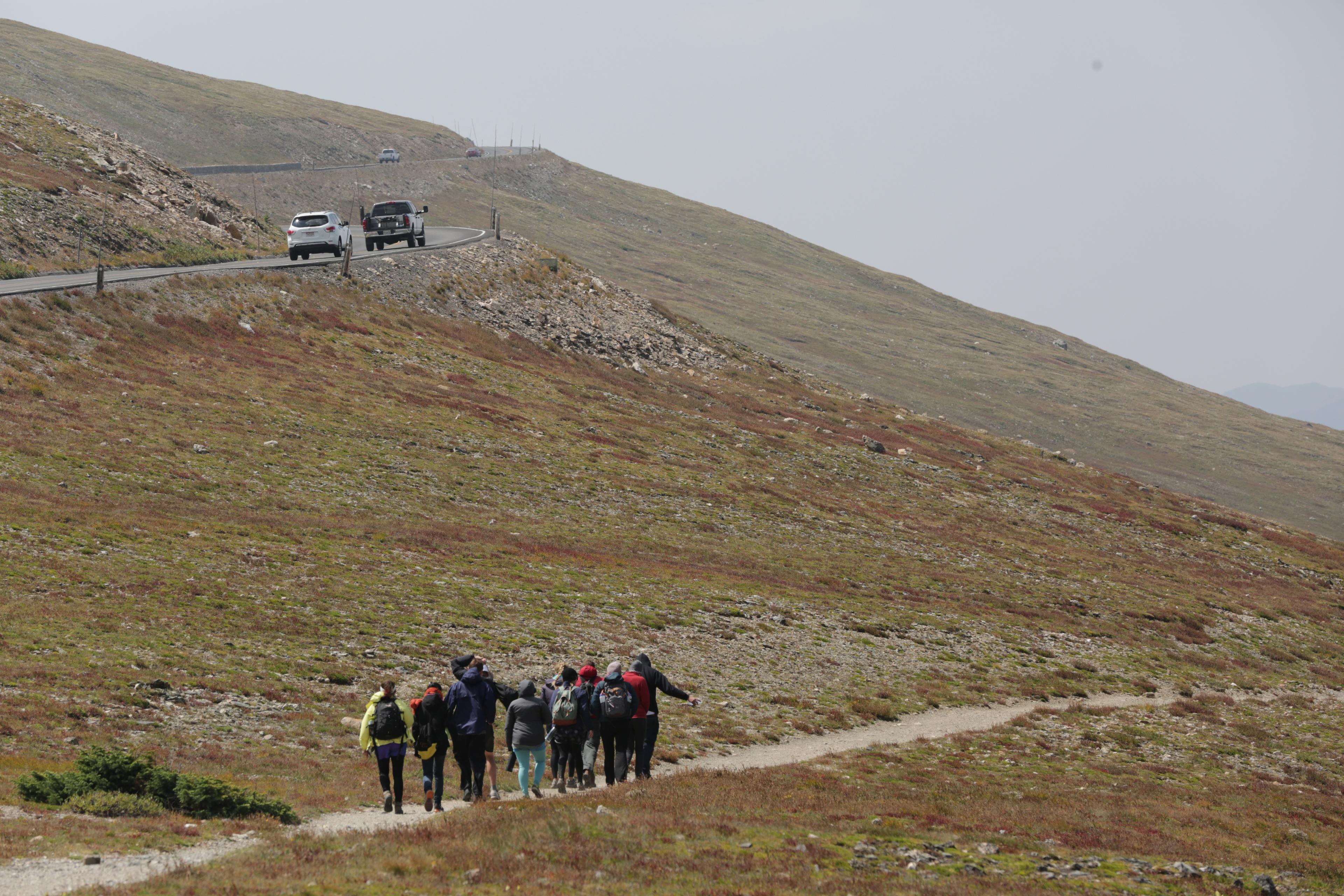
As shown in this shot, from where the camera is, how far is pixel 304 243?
235 feet

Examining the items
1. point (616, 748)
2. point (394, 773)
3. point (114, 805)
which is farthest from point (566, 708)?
point (114, 805)

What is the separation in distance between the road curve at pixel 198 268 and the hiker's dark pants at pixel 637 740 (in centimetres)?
4233

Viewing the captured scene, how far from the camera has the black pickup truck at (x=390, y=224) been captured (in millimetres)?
82000

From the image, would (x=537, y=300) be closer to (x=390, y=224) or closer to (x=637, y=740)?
(x=390, y=224)

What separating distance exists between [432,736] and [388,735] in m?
0.67

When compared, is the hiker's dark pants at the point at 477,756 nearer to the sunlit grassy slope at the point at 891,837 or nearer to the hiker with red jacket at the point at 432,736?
the hiker with red jacket at the point at 432,736

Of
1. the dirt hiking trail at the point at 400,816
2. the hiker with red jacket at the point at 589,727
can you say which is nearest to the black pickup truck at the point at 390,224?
the dirt hiking trail at the point at 400,816

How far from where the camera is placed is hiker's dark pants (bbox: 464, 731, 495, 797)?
16.4 meters

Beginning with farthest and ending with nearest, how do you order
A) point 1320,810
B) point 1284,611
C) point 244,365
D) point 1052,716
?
point 1284,611
point 244,365
point 1052,716
point 1320,810

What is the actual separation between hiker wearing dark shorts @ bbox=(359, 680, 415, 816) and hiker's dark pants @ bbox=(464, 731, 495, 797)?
1.01m

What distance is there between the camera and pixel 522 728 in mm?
17078

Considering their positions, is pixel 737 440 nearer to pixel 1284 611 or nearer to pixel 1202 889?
pixel 1284 611

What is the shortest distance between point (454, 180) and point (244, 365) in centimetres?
13845

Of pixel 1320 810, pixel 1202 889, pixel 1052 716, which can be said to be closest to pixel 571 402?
pixel 1052 716
